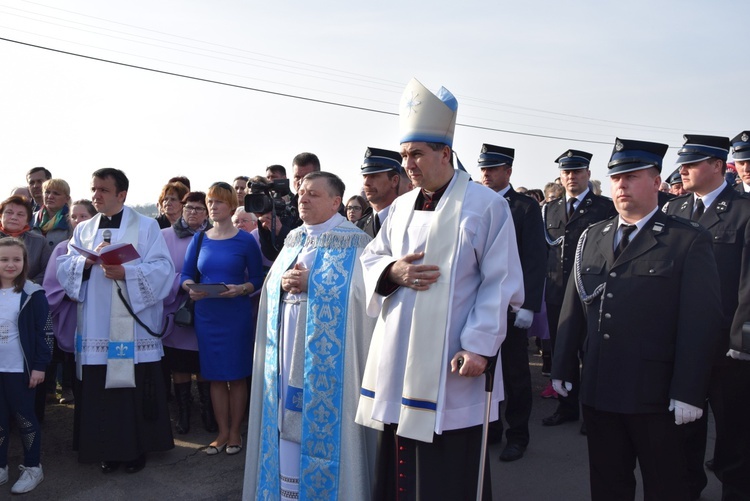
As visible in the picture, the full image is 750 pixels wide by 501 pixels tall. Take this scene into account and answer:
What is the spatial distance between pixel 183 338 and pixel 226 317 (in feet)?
2.24

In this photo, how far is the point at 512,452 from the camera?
5.05 m

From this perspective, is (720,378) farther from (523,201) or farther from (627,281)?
(523,201)

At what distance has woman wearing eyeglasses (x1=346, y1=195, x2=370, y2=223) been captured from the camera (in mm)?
7322

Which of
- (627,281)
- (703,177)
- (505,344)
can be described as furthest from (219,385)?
(703,177)

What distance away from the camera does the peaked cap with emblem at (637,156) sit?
3307 mm

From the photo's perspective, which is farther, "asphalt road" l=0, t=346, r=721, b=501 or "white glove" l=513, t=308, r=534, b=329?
"white glove" l=513, t=308, r=534, b=329

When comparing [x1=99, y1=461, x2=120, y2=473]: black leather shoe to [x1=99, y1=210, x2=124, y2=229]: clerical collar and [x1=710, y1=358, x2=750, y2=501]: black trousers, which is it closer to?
[x1=99, y1=210, x2=124, y2=229]: clerical collar

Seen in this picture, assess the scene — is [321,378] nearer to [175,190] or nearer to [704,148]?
[704,148]

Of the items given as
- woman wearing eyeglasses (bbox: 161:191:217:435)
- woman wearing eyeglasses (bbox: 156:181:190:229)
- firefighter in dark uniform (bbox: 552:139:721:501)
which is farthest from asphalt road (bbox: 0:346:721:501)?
woman wearing eyeglasses (bbox: 156:181:190:229)

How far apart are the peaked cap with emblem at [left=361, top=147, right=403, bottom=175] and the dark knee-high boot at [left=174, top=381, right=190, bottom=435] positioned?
264 cm

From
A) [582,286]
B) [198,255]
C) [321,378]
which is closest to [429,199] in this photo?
[582,286]

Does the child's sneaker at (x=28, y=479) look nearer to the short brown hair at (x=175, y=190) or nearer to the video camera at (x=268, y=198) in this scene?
the video camera at (x=268, y=198)

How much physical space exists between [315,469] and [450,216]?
1.82 meters

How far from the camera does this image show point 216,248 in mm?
5414
